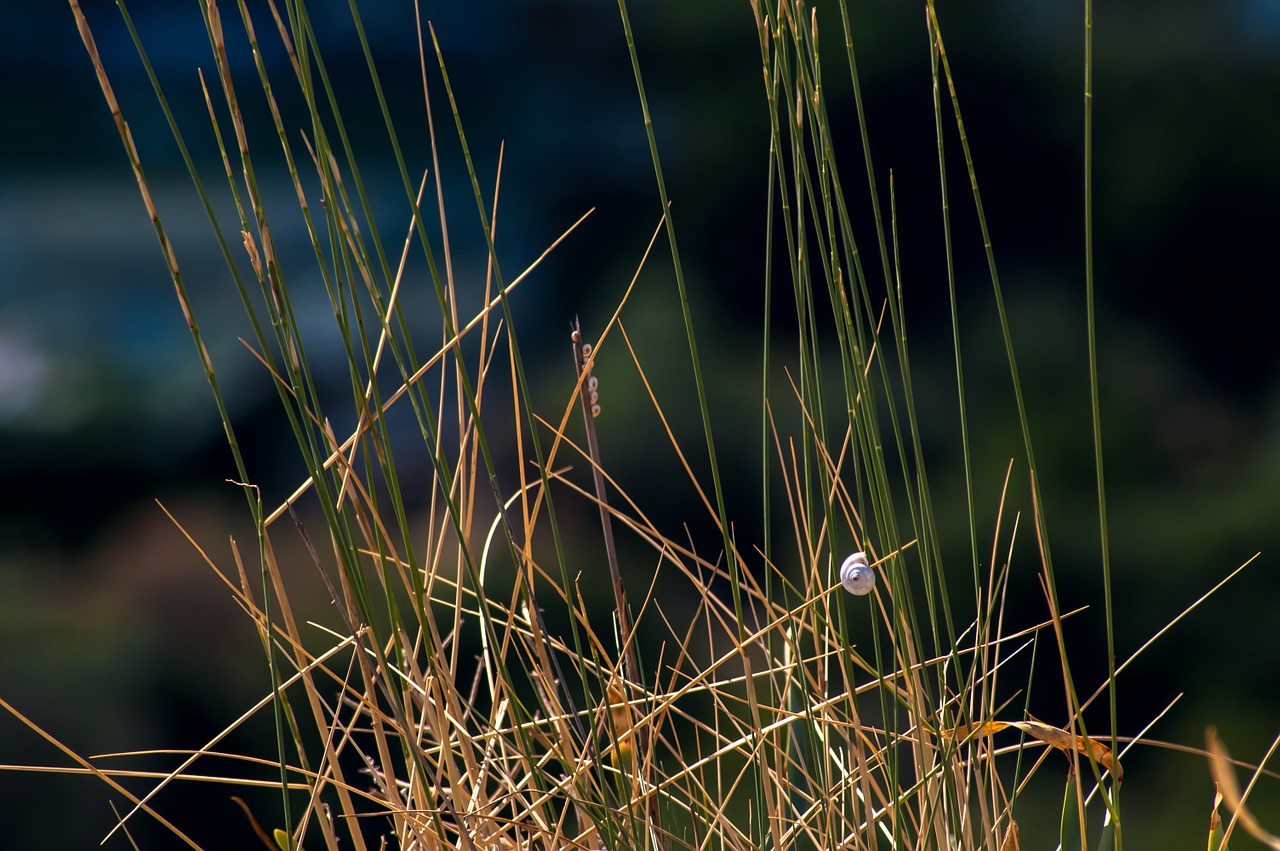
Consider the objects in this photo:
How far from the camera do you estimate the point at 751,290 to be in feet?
19.4

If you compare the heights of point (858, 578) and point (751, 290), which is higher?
point (858, 578)

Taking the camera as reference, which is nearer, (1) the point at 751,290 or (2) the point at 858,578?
(2) the point at 858,578

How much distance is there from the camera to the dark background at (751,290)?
199 inches

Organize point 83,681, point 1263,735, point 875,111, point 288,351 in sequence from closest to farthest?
point 288,351 → point 1263,735 → point 83,681 → point 875,111

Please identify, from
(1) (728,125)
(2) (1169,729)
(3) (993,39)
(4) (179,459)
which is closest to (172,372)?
(4) (179,459)

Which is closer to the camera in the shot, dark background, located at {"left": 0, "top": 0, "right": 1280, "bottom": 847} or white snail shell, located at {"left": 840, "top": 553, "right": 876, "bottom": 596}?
white snail shell, located at {"left": 840, "top": 553, "right": 876, "bottom": 596}

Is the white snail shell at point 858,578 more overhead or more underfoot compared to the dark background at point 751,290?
more overhead

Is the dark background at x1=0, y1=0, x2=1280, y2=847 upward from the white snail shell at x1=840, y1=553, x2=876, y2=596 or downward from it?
downward

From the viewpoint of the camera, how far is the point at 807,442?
18.5 inches

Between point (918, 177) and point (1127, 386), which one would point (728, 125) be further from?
point (1127, 386)

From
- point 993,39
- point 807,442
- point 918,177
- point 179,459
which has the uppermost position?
point 807,442

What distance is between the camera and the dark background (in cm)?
505

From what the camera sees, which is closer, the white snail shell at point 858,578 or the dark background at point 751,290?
the white snail shell at point 858,578

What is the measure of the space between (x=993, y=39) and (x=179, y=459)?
163 inches
